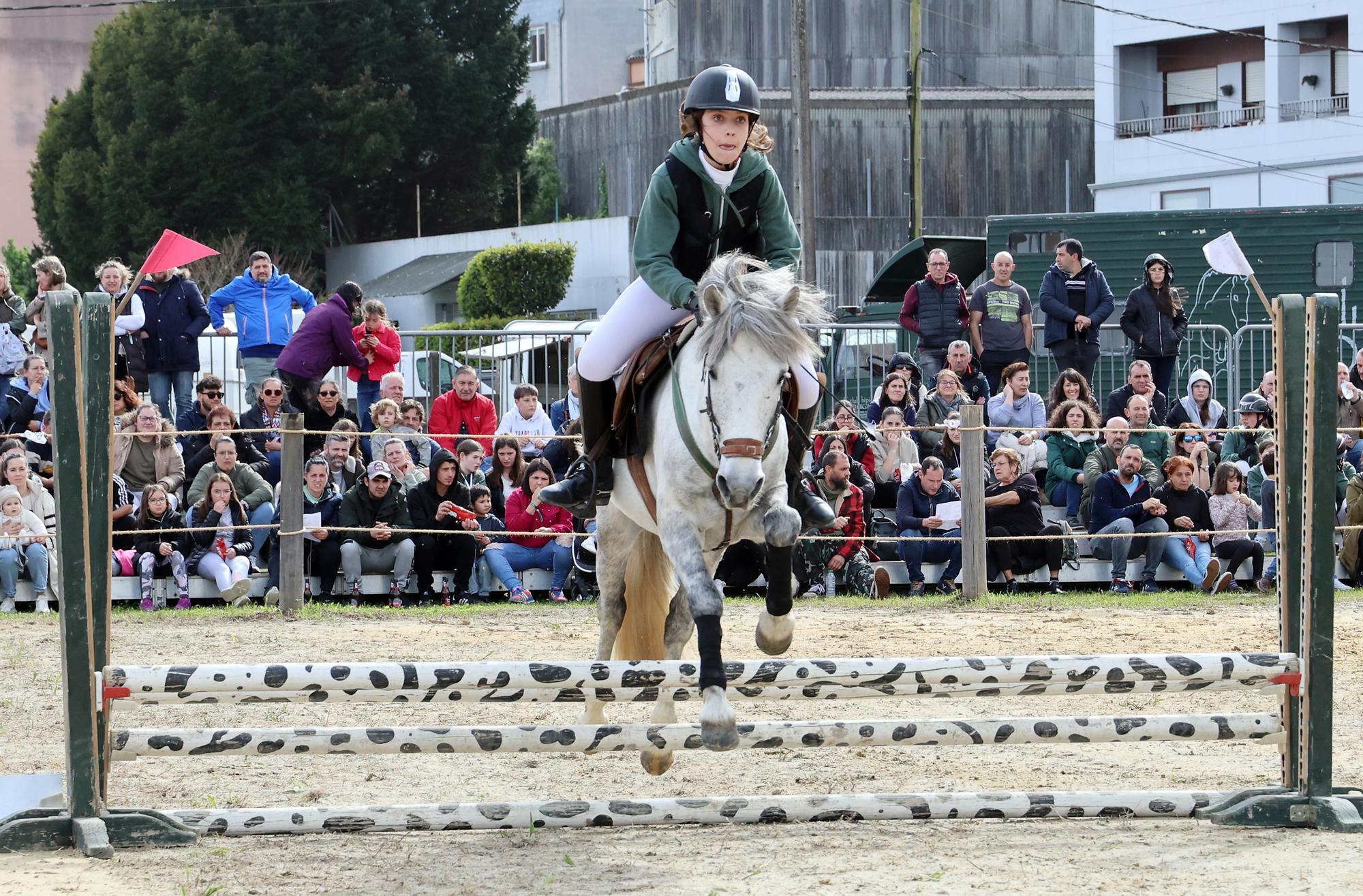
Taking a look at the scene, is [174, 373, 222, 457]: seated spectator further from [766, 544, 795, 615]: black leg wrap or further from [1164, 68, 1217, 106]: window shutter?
[1164, 68, 1217, 106]: window shutter

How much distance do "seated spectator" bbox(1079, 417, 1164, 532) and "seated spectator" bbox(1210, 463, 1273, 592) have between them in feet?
1.50

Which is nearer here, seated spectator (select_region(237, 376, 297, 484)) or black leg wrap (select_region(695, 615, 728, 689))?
black leg wrap (select_region(695, 615, 728, 689))

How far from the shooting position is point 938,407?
1296cm

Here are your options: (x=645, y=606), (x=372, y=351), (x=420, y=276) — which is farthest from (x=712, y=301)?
(x=420, y=276)

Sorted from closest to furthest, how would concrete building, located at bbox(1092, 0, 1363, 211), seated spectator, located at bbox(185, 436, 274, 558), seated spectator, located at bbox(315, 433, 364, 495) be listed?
1. seated spectator, located at bbox(185, 436, 274, 558)
2. seated spectator, located at bbox(315, 433, 364, 495)
3. concrete building, located at bbox(1092, 0, 1363, 211)

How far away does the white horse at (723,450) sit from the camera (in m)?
5.11

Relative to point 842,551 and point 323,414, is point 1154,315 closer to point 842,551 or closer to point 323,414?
point 842,551

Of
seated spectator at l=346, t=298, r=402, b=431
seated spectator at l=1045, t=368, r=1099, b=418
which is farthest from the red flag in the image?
seated spectator at l=1045, t=368, r=1099, b=418

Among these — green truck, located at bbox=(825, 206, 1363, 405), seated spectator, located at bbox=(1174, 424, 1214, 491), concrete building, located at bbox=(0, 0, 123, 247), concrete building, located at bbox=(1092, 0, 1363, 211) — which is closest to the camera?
seated spectator, located at bbox=(1174, 424, 1214, 491)

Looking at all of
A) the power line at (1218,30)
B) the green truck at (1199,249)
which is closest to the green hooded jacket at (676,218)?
the green truck at (1199,249)

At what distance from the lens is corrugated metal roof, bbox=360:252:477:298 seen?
3756cm

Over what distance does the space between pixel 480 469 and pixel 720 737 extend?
773 cm

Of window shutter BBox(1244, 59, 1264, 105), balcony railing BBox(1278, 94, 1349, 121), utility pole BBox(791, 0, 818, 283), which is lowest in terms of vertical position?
utility pole BBox(791, 0, 818, 283)

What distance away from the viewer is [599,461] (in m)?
6.30
